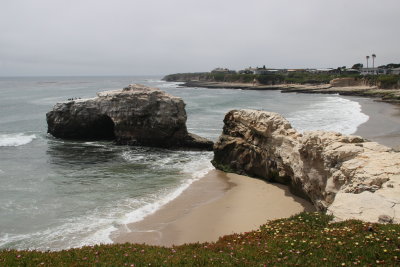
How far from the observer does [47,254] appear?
8.37 meters

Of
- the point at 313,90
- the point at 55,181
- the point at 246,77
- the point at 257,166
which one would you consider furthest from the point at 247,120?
the point at 246,77

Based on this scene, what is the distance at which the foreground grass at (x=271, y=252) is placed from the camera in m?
7.44

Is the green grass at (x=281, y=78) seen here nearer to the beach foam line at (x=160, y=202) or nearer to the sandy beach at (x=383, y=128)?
the sandy beach at (x=383, y=128)

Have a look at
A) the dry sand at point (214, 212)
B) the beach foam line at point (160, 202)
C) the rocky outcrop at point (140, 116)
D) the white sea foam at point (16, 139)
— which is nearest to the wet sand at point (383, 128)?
the dry sand at point (214, 212)

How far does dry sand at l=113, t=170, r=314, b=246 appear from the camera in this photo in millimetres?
12969

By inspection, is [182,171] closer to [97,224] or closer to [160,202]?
[160,202]

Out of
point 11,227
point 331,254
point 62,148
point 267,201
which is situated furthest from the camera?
point 62,148

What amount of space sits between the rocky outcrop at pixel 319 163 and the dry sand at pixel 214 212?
3.29 ft

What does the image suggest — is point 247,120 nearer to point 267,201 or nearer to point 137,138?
point 267,201

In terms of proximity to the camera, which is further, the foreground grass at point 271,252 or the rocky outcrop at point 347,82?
the rocky outcrop at point 347,82

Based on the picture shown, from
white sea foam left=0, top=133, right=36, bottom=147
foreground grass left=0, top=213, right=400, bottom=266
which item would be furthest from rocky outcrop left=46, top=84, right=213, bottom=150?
foreground grass left=0, top=213, right=400, bottom=266

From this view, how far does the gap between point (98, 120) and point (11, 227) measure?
1831 centimetres

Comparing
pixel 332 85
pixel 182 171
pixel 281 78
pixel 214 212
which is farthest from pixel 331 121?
pixel 281 78

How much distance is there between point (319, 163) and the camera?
14.2 meters
